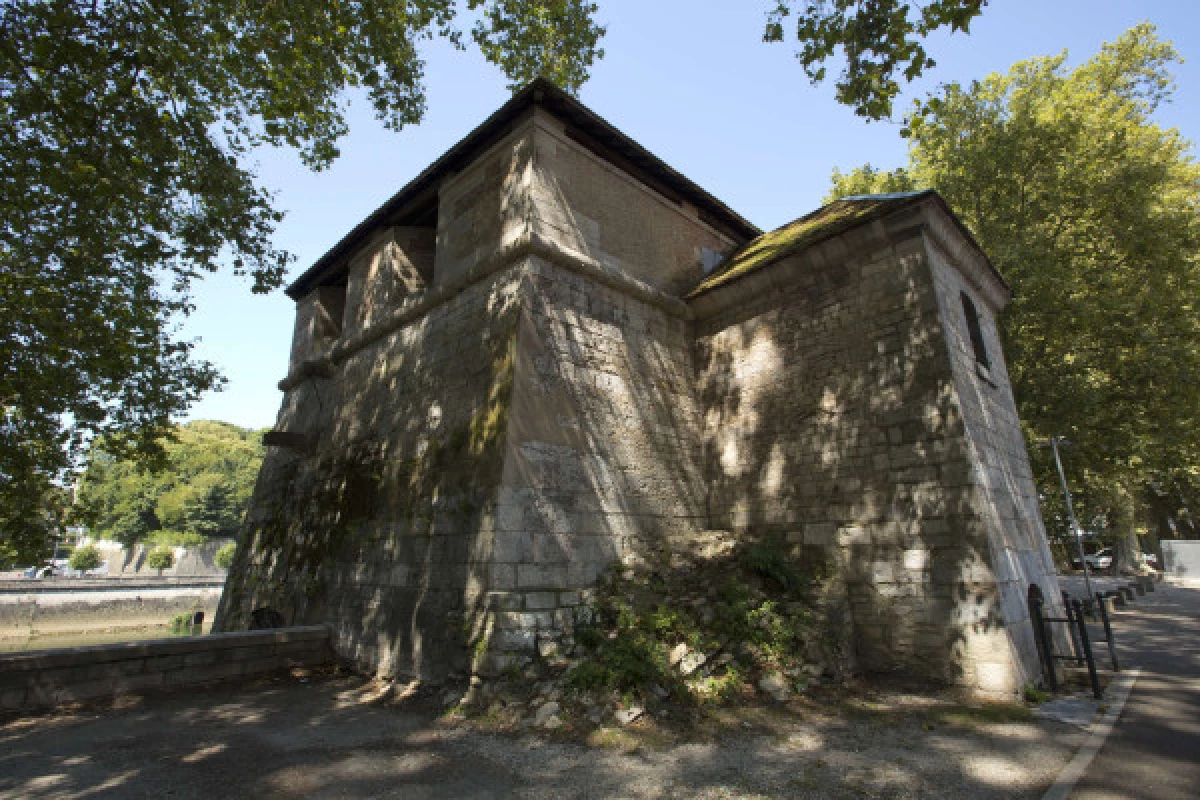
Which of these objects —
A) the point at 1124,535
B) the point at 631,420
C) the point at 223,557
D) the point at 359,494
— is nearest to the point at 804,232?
the point at 631,420

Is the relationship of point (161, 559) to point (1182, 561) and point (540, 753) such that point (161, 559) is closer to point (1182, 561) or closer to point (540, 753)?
point (540, 753)

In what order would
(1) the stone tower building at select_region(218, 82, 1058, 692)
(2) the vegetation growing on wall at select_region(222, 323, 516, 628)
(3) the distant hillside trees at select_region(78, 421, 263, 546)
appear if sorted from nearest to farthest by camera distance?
1. (1) the stone tower building at select_region(218, 82, 1058, 692)
2. (2) the vegetation growing on wall at select_region(222, 323, 516, 628)
3. (3) the distant hillside trees at select_region(78, 421, 263, 546)

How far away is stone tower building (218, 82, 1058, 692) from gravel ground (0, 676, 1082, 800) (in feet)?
3.20

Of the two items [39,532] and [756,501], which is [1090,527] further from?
[39,532]

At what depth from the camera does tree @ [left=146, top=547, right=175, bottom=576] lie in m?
42.6

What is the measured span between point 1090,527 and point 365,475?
37566 millimetres

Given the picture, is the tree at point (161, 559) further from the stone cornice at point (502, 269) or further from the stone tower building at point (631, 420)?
the stone cornice at point (502, 269)

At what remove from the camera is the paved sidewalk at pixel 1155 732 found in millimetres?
3578

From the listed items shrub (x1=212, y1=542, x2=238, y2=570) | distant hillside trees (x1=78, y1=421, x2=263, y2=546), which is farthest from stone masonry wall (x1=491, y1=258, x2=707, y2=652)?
distant hillside trees (x1=78, y1=421, x2=263, y2=546)

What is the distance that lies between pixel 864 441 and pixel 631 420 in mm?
3113

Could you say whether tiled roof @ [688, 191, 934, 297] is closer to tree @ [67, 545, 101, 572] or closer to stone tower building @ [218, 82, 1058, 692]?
stone tower building @ [218, 82, 1058, 692]

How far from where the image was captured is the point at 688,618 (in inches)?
238

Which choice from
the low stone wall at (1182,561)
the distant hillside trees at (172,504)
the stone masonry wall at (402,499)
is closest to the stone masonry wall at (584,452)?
the stone masonry wall at (402,499)

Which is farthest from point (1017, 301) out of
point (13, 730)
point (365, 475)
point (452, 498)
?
point (13, 730)
